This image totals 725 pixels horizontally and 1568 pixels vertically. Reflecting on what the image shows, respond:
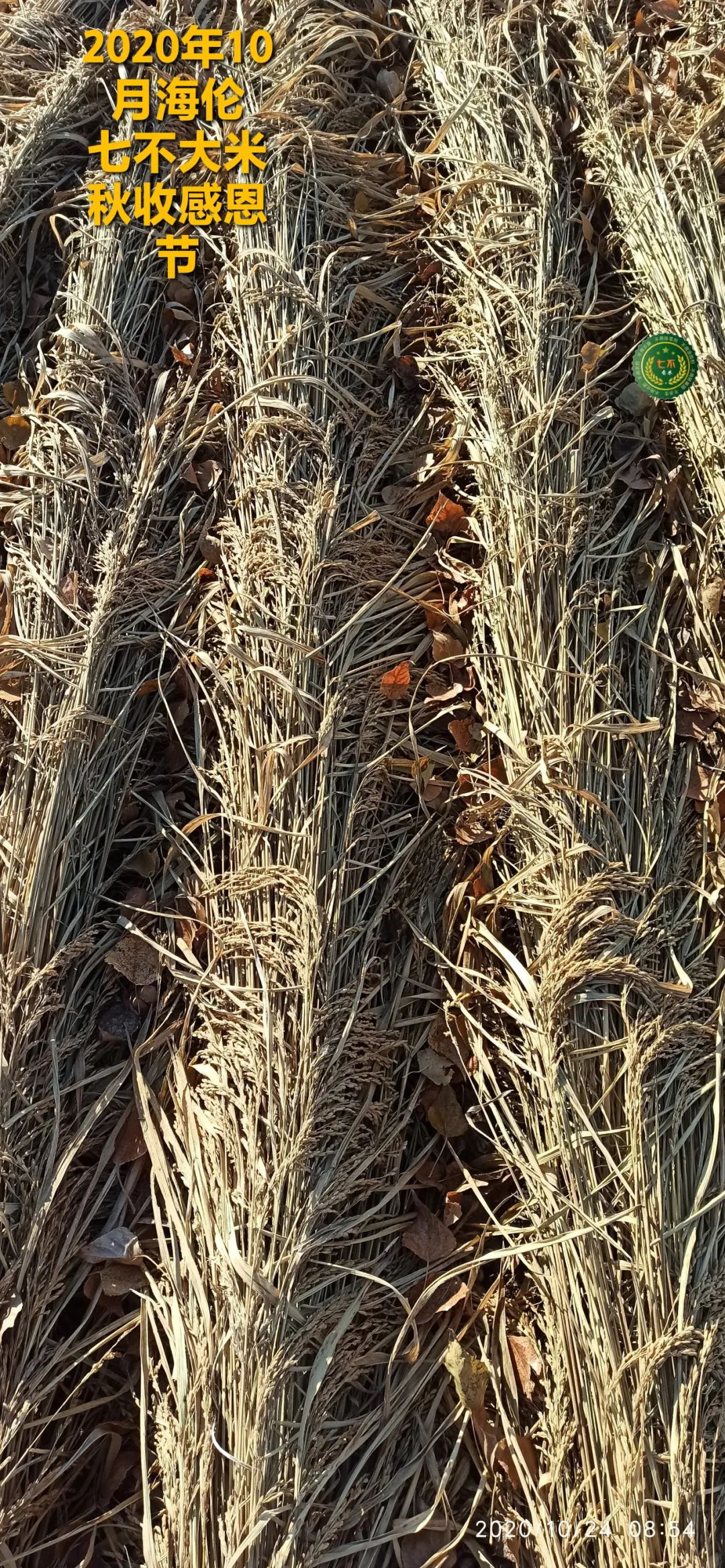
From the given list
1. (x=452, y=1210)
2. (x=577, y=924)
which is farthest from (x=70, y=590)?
(x=452, y=1210)

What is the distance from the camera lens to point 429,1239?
1.08 meters

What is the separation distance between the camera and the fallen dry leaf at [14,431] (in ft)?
4.83

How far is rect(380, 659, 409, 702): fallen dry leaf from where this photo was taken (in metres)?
1.25

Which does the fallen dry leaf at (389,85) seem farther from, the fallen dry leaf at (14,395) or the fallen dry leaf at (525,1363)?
the fallen dry leaf at (525,1363)

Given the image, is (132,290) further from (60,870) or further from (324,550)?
(60,870)

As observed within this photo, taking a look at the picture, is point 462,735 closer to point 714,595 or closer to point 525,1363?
point 714,595

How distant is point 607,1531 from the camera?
0.90 metres

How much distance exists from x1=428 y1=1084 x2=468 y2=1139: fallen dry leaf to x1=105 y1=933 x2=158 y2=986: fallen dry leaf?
37cm

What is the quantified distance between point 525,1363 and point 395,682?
79 centimetres

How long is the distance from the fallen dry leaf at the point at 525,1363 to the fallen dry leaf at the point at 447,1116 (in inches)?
8.5

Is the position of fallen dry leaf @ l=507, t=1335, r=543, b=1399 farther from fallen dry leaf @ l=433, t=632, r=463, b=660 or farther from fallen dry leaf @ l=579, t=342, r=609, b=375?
fallen dry leaf @ l=579, t=342, r=609, b=375

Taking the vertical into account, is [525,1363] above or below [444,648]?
below

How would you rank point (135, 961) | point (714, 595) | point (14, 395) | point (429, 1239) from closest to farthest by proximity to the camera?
point (429, 1239)
point (135, 961)
point (714, 595)
point (14, 395)

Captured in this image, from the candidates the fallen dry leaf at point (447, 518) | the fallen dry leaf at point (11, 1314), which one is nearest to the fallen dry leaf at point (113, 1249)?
→ the fallen dry leaf at point (11, 1314)
